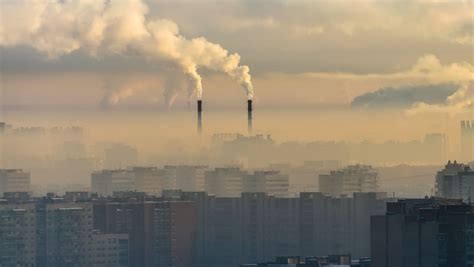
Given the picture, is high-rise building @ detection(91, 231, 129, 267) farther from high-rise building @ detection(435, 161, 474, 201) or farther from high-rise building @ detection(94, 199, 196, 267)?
high-rise building @ detection(435, 161, 474, 201)

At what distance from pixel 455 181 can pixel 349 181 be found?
2.92m

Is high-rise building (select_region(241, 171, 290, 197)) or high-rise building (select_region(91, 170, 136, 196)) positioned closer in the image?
high-rise building (select_region(241, 171, 290, 197))

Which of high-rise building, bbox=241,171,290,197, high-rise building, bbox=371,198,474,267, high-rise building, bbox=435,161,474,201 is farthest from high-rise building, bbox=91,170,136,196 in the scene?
high-rise building, bbox=371,198,474,267

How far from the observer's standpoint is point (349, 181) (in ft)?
82.5

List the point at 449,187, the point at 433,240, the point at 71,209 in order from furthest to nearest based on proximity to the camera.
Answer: the point at 71,209
the point at 449,187
the point at 433,240

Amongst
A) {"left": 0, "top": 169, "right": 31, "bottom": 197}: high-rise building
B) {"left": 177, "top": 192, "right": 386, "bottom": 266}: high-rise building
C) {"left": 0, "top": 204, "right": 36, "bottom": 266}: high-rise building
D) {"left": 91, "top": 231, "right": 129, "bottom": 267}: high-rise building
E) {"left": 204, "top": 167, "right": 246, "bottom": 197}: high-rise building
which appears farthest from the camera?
{"left": 204, "top": 167, "right": 246, "bottom": 197}: high-rise building

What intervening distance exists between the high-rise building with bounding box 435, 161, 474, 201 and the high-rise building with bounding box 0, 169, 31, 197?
19.0ft

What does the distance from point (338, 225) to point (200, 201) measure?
204cm

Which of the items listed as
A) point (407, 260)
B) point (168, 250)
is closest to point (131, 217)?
point (168, 250)

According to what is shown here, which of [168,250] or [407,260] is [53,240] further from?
[407,260]

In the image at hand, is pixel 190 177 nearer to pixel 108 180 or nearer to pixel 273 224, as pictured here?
pixel 108 180

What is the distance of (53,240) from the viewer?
76.0 ft

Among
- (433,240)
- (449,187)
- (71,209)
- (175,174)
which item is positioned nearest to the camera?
(433,240)

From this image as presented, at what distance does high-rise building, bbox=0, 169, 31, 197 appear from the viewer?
24.4 meters
